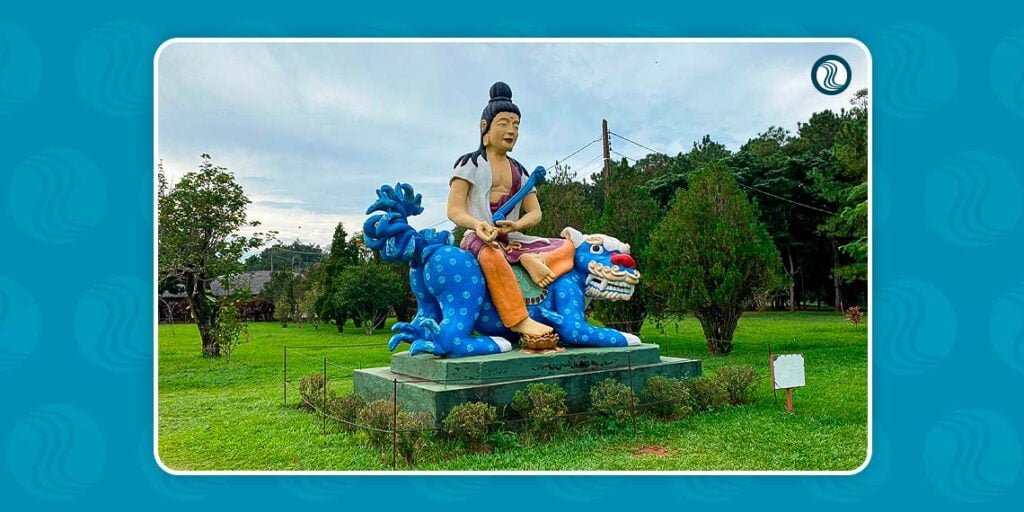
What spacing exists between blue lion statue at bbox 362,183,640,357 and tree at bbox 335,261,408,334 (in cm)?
1103

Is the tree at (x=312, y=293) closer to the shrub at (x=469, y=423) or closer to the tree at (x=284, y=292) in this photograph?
the tree at (x=284, y=292)

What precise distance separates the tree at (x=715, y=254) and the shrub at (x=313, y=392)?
5.68 meters

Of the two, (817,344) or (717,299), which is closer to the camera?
(717,299)

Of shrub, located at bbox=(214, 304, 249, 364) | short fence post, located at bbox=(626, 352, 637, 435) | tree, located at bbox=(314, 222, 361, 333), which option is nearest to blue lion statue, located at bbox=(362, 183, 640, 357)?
short fence post, located at bbox=(626, 352, 637, 435)

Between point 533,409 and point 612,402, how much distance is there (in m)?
0.76

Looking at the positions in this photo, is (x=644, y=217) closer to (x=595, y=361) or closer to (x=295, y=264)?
(x=595, y=361)

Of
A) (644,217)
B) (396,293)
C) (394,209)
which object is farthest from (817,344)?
(396,293)

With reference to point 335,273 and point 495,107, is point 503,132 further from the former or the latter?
point 335,273

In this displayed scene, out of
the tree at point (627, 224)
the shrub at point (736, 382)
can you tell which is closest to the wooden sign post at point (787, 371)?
the shrub at point (736, 382)

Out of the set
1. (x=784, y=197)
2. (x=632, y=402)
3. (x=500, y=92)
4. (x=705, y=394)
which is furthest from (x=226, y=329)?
(x=784, y=197)

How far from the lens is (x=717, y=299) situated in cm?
1046

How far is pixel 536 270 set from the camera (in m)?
6.56

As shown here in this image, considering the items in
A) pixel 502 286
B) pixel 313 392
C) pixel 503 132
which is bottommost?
pixel 313 392

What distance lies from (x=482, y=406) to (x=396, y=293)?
41.4 ft
